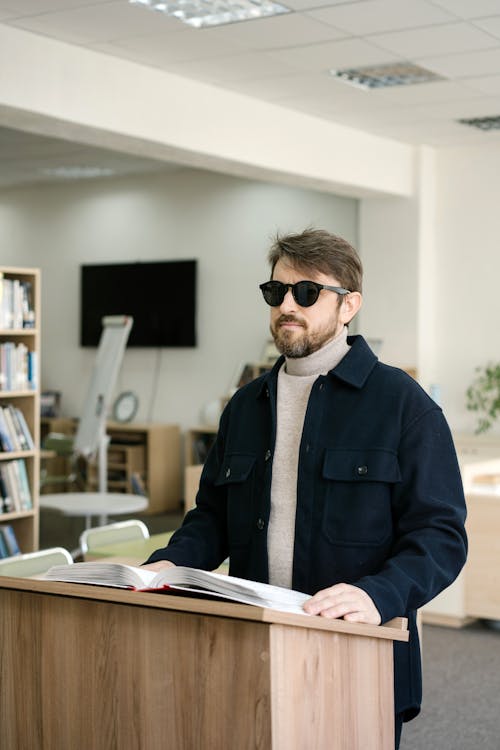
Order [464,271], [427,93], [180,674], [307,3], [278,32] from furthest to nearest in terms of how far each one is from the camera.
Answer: [464,271] < [427,93] < [278,32] < [307,3] < [180,674]

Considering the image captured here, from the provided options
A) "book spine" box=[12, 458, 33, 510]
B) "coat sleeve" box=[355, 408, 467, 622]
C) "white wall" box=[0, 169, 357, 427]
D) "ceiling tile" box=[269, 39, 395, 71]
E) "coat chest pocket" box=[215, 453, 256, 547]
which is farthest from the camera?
"white wall" box=[0, 169, 357, 427]

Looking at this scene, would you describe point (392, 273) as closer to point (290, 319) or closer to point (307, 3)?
point (307, 3)

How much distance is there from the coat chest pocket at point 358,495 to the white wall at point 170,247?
7597 millimetres

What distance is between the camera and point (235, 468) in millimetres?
2350

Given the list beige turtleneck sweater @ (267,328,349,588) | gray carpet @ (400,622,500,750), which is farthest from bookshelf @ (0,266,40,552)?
beige turtleneck sweater @ (267,328,349,588)

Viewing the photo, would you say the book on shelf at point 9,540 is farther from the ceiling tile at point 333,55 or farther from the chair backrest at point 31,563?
the ceiling tile at point 333,55

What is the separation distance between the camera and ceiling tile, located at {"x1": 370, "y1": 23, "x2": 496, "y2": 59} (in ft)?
17.6

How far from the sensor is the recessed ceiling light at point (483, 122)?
766 centimetres

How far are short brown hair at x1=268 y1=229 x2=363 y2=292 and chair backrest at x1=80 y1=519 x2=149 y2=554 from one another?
2.78m

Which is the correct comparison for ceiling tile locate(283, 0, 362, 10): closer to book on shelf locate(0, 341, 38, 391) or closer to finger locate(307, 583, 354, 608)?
book on shelf locate(0, 341, 38, 391)

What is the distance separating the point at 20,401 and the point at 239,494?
4.35m

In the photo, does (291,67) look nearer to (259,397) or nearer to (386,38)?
(386,38)

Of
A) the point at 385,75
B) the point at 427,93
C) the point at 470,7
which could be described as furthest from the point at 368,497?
the point at 427,93

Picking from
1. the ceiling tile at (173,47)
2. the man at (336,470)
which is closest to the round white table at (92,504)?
the ceiling tile at (173,47)
